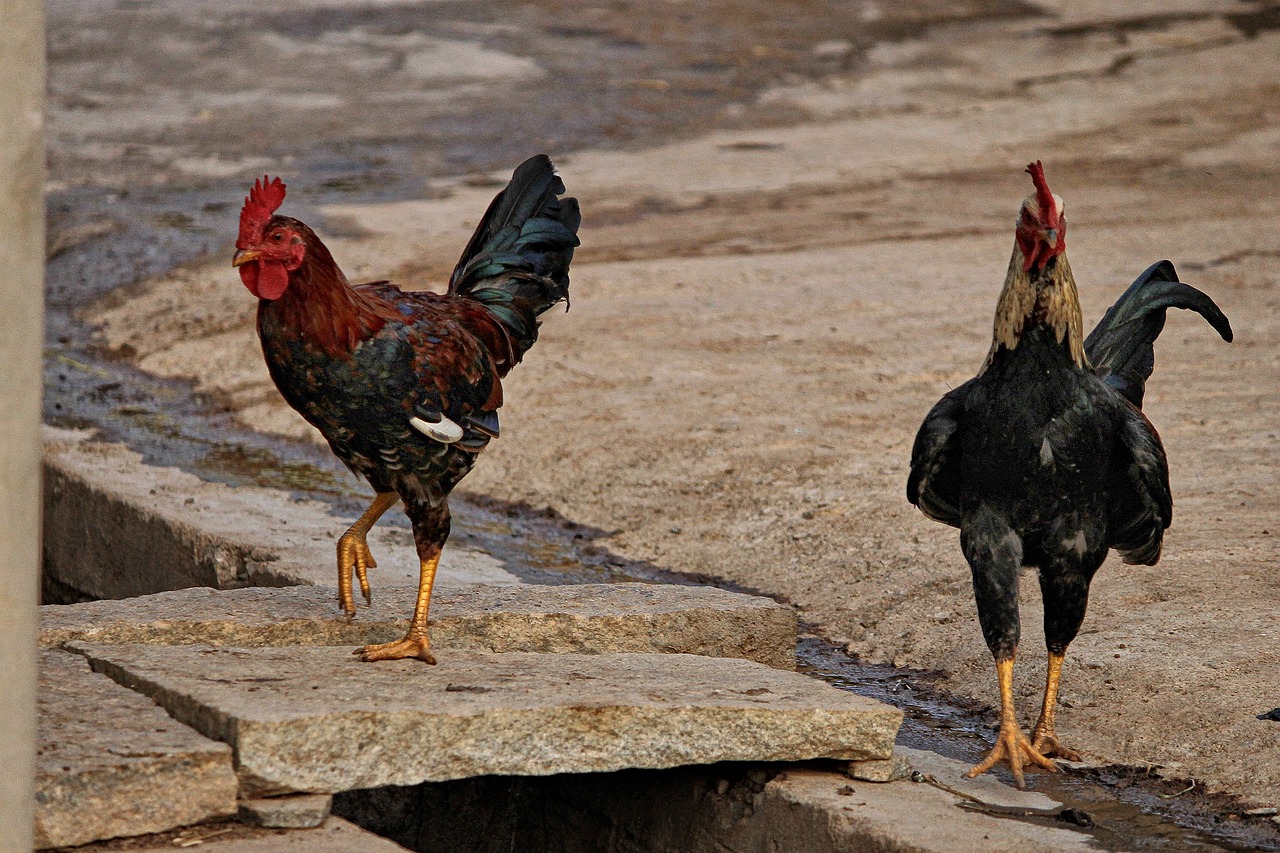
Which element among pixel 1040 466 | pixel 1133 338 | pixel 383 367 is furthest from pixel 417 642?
pixel 1133 338

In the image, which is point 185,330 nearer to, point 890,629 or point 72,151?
point 72,151

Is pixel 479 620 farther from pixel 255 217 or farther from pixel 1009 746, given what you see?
pixel 1009 746

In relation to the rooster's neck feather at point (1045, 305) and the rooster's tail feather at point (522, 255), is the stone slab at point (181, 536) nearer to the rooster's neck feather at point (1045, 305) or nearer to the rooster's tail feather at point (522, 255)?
the rooster's tail feather at point (522, 255)

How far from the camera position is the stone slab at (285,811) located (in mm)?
3996

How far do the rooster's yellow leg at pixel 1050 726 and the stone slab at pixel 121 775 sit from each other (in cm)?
245

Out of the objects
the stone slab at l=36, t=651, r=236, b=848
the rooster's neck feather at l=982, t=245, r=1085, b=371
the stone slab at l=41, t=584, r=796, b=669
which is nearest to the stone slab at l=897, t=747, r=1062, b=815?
the stone slab at l=41, t=584, r=796, b=669

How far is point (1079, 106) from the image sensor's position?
51.3 feet

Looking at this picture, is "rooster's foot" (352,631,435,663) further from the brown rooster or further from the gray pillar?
the gray pillar

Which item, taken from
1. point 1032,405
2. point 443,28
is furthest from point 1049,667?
point 443,28

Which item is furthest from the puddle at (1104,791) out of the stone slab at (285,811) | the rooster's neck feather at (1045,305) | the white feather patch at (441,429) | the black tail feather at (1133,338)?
the stone slab at (285,811)

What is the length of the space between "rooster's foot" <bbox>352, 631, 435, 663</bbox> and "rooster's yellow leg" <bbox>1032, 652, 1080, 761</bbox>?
6.20ft

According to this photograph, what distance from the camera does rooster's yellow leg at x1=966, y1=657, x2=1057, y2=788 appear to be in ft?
15.4

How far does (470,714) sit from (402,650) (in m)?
0.60

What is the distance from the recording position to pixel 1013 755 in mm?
4688
